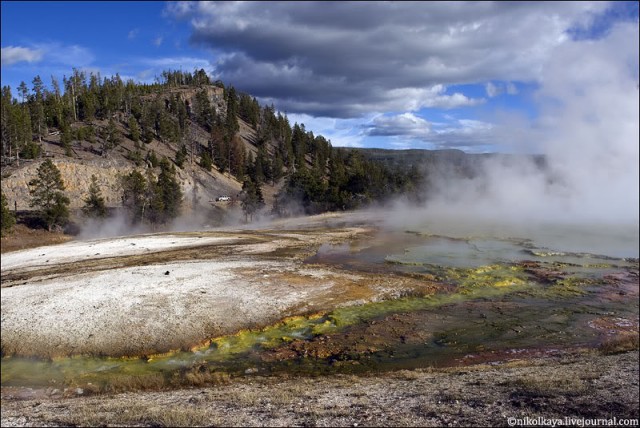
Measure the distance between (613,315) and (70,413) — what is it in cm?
2221

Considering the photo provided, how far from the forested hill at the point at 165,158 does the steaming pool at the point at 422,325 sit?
1466 inches

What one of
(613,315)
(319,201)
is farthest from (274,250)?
(319,201)

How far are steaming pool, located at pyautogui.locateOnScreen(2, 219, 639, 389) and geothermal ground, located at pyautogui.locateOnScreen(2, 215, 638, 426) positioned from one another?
94mm

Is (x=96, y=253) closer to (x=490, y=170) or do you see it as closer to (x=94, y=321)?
(x=94, y=321)

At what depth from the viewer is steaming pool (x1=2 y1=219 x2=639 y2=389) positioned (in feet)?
52.5

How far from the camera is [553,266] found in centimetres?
3225

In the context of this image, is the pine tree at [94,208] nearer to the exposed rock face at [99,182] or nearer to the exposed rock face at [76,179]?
the exposed rock face at [99,182]

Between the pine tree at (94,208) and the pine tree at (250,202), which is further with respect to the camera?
the pine tree at (250,202)

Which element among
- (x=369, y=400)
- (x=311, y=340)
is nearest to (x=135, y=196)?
(x=311, y=340)

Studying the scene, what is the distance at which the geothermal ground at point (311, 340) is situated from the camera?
11620mm

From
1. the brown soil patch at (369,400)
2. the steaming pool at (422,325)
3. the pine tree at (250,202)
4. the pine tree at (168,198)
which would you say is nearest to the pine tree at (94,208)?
the pine tree at (168,198)

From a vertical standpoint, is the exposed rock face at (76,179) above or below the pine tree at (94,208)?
above

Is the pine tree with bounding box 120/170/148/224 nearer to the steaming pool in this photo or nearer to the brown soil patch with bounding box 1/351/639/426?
the steaming pool

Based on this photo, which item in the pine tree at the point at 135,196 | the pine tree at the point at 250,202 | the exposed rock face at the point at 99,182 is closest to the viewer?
the exposed rock face at the point at 99,182
